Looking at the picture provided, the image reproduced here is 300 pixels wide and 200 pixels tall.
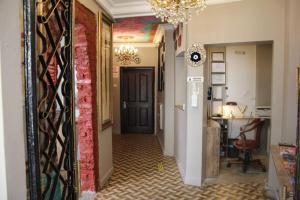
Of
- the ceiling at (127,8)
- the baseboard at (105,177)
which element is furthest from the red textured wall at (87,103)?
Result: the ceiling at (127,8)

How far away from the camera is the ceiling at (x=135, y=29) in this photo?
502 centimetres

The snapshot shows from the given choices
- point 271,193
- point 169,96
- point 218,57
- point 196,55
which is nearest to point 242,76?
point 218,57

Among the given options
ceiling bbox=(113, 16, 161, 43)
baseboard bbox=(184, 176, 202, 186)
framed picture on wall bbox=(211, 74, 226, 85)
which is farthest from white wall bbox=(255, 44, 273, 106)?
baseboard bbox=(184, 176, 202, 186)

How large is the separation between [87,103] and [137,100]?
4584mm

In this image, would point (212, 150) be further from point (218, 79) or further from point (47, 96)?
point (47, 96)

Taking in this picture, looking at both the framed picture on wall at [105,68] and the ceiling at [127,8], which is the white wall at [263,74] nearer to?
the ceiling at [127,8]

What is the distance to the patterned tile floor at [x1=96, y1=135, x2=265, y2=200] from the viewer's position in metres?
3.57

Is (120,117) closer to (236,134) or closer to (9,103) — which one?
(236,134)

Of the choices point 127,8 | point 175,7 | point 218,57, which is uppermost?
point 127,8

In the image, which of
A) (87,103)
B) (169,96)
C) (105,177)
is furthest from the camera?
(169,96)

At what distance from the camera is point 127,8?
4.25m

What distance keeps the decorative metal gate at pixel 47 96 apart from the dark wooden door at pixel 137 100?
21.4ft

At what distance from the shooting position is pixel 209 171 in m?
4.23

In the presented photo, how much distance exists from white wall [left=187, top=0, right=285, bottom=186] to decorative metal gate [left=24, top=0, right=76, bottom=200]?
2.73 meters
